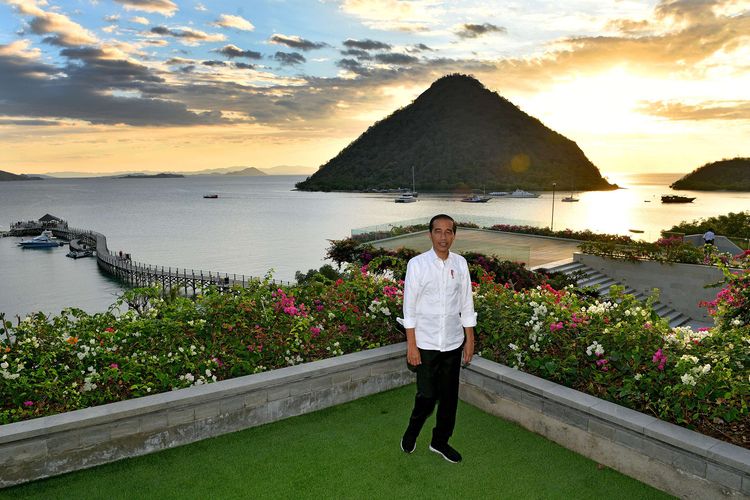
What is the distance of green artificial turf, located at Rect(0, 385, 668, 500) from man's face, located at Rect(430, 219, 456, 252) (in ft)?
7.22

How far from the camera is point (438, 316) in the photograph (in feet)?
15.4

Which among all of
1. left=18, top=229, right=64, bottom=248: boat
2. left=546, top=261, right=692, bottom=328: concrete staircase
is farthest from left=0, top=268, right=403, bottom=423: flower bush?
left=18, top=229, right=64, bottom=248: boat

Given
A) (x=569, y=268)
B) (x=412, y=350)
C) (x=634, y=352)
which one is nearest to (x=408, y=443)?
(x=412, y=350)

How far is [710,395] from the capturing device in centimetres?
463

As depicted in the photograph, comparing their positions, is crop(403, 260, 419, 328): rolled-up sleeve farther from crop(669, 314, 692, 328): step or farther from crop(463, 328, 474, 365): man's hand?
crop(669, 314, 692, 328): step

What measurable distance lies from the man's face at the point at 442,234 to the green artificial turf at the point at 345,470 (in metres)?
2.20

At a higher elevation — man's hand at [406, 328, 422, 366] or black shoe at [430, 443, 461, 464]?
man's hand at [406, 328, 422, 366]

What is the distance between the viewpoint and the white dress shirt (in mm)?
4703

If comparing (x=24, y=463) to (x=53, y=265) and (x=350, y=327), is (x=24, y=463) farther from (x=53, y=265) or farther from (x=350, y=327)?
(x=53, y=265)

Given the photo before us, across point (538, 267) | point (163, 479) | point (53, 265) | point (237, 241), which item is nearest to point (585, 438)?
point (163, 479)

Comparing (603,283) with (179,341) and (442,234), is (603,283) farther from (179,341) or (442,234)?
(179,341)

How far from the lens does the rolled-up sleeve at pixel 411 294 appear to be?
15.4 ft

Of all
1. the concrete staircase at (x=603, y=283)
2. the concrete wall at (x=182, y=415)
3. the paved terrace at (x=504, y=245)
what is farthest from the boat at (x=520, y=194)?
the concrete wall at (x=182, y=415)

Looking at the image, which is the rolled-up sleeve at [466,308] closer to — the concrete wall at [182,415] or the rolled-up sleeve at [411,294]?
the rolled-up sleeve at [411,294]
